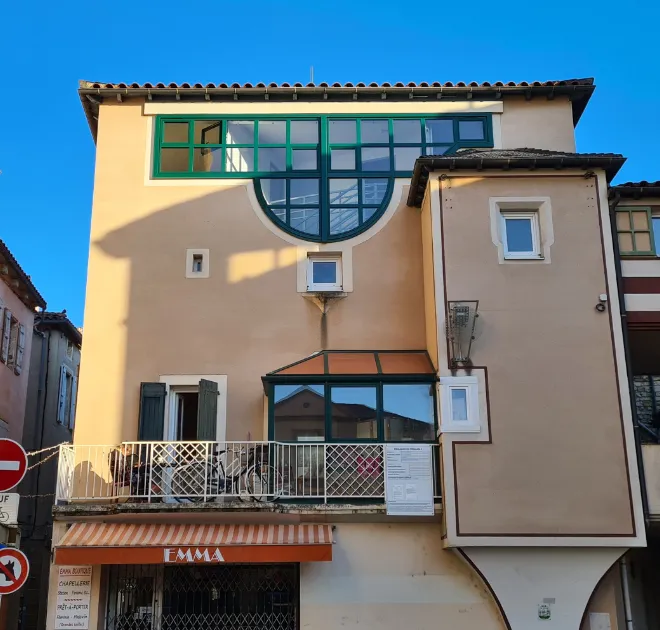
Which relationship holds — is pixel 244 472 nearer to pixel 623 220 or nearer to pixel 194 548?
pixel 194 548

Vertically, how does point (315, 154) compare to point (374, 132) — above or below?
below

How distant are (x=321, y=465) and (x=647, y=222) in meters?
7.70

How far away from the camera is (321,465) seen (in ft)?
52.4

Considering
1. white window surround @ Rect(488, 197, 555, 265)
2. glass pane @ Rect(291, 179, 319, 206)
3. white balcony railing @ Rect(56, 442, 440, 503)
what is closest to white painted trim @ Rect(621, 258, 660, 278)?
white window surround @ Rect(488, 197, 555, 265)

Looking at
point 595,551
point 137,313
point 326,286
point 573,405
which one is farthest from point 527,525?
point 137,313

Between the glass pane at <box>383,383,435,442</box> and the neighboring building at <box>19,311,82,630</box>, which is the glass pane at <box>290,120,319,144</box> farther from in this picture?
the neighboring building at <box>19,311,82,630</box>

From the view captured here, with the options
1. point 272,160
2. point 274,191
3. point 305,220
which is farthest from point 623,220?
point 272,160

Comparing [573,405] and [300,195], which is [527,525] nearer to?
[573,405]

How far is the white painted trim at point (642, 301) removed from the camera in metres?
16.3

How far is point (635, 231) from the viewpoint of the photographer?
16953mm

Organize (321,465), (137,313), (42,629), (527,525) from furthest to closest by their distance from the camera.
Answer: (42,629) → (137,313) → (321,465) → (527,525)

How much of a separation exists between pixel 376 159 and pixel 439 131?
1.48m

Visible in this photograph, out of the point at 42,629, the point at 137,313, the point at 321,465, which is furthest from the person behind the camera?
the point at 42,629

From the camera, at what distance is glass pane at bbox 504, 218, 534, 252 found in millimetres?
16766
